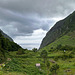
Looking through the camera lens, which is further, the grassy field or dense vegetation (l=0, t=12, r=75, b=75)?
dense vegetation (l=0, t=12, r=75, b=75)

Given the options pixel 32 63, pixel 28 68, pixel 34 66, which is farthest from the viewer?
pixel 32 63

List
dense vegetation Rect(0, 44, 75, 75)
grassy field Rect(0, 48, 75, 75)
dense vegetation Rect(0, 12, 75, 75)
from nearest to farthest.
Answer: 1. grassy field Rect(0, 48, 75, 75)
2. dense vegetation Rect(0, 44, 75, 75)
3. dense vegetation Rect(0, 12, 75, 75)

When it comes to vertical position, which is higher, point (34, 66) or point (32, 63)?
point (32, 63)

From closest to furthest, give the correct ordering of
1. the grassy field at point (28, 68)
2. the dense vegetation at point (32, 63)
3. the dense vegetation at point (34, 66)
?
the grassy field at point (28, 68) < the dense vegetation at point (34, 66) < the dense vegetation at point (32, 63)

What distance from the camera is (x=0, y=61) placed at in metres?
34.3

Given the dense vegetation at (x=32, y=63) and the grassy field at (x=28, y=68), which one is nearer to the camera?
the grassy field at (x=28, y=68)

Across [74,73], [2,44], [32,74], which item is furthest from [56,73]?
[2,44]

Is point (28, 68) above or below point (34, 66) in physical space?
above

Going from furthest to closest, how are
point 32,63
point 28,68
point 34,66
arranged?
point 32,63 → point 34,66 → point 28,68

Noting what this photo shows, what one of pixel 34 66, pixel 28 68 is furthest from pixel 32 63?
pixel 28 68

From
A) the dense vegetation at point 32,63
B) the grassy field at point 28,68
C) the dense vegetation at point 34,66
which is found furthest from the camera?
the dense vegetation at point 32,63

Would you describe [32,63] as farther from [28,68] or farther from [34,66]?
[28,68]

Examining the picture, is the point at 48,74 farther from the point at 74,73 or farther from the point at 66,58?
the point at 66,58

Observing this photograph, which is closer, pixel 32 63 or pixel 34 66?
pixel 34 66
